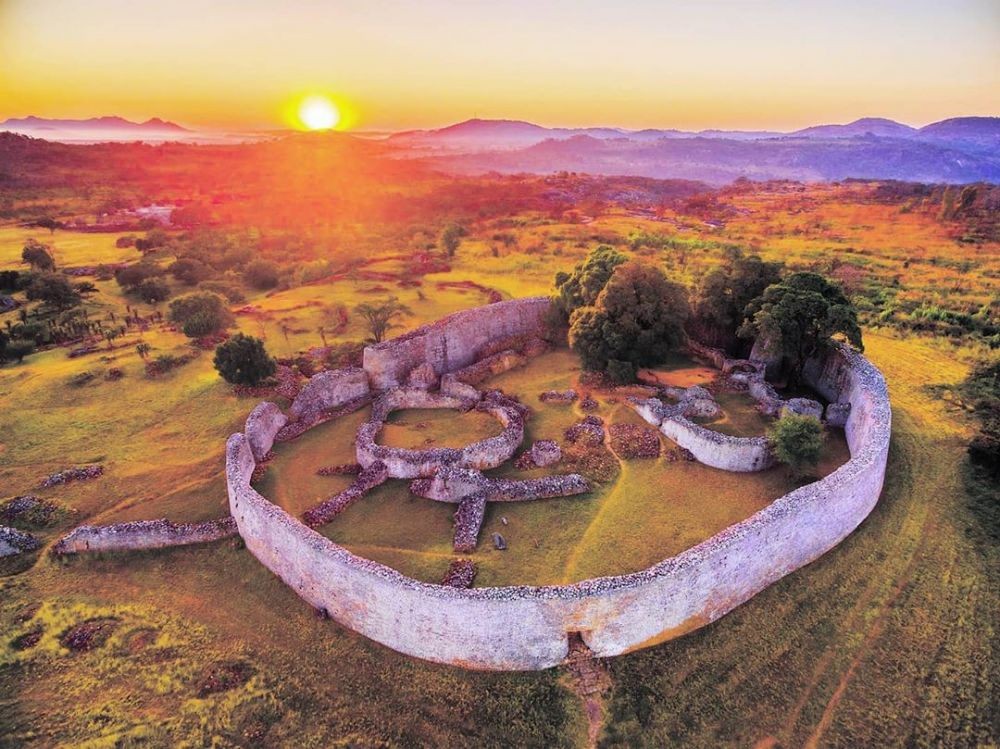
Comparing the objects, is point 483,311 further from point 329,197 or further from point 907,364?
point 329,197

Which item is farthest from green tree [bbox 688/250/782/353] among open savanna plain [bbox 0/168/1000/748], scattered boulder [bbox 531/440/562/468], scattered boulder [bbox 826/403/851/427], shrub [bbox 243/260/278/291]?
shrub [bbox 243/260/278/291]

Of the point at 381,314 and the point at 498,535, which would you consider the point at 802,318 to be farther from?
the point at 381,314

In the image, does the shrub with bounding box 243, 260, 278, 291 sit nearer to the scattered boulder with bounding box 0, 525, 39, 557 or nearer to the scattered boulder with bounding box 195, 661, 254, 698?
the scattered boulder with bounding box 0, 525, 39, 557

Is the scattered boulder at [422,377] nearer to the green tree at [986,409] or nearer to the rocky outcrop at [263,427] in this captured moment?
the rocky outcrop at [263,427]

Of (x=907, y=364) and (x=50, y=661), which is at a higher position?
(x=907, y=364)

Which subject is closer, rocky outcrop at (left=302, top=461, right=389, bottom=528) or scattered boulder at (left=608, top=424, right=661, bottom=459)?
rocky outcrop at (left=302, top=461, right=389, bottom=528)

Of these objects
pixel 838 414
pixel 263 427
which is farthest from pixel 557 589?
pixel 838 414

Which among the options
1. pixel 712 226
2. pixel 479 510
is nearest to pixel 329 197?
pixel 712 226
